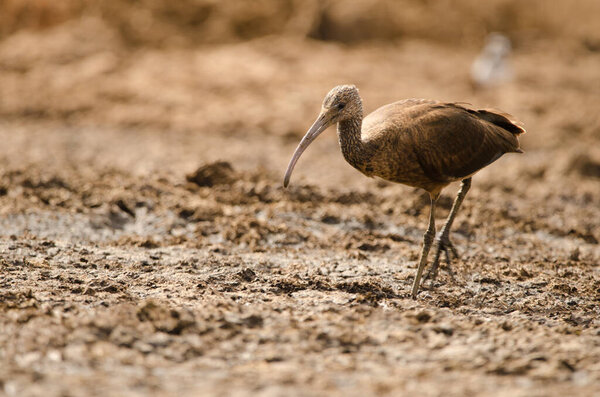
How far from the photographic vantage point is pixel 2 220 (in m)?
7.70

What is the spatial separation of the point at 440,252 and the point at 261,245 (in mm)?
1812

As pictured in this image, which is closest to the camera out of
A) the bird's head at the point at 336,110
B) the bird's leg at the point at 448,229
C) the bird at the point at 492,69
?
the bird's head at the point at 336,110

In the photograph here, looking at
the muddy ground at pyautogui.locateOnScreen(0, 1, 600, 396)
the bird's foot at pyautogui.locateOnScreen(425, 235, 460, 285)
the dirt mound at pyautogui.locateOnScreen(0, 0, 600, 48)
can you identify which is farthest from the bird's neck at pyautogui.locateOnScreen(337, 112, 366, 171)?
the dirt mound at pyautogui.locateOnScreen(0, 0, 600, 48)

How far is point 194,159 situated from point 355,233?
4.74 metres

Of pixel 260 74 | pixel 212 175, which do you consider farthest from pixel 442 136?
pixel 260 74

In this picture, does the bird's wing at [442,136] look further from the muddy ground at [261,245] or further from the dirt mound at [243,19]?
the dirt mound at [243,19]

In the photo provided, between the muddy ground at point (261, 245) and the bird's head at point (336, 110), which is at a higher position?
the bird's head at point (336, 110)

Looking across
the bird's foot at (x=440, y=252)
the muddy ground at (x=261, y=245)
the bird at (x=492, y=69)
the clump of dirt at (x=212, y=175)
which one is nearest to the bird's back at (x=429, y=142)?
the bird's foot at (x=440, y=252)

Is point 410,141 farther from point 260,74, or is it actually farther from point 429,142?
point 260,74

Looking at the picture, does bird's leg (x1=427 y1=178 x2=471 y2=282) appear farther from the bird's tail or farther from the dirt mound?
the dirt mound

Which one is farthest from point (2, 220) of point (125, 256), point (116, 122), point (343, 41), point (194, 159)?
point (343, 41)

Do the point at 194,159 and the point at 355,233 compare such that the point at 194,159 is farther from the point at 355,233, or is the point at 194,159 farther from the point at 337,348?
the point at 337,348

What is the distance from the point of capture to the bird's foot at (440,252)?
6699 mm

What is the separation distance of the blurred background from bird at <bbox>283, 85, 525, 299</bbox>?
4.14m
